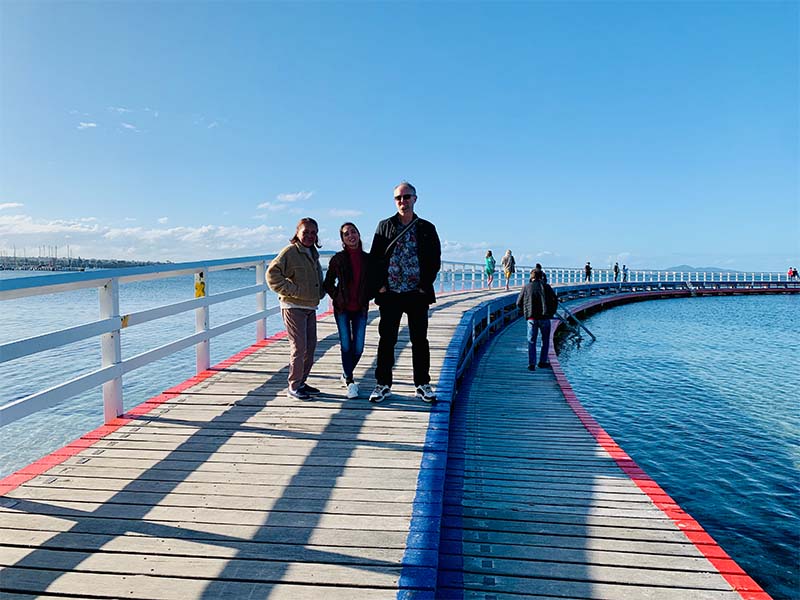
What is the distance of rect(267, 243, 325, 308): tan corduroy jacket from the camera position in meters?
5.03

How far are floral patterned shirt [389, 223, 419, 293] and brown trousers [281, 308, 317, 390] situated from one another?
2.89ft

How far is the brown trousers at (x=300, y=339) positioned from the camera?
5.18 metres

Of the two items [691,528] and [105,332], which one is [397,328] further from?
[691,528]

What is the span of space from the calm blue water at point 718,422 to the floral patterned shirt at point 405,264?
12.9 feet

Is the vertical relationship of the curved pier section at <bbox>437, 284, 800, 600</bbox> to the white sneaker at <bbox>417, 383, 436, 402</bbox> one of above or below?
below

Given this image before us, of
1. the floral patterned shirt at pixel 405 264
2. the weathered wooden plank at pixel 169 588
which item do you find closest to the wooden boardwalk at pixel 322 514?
the weathered wooden plank at pixel 169 588

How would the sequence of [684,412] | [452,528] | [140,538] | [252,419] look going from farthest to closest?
[684,412] < [252,419] < [452,528] < [140,538]

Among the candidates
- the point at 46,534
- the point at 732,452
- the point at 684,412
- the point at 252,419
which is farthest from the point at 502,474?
the point at 684,412

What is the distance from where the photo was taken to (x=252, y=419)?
4.79 m

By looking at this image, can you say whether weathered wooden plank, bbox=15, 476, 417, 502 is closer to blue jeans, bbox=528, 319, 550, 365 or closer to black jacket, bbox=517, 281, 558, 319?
black jacket, bbox=517, 281, 558, 319

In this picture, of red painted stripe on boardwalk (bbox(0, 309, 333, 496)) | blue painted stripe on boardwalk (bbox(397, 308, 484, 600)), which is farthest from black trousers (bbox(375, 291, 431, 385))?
red painted stripe on boardwalk (bbox(0, 309, 333, 496))

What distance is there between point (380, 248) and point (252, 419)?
1868 mm

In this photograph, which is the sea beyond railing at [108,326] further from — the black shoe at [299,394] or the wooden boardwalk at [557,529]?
the wooden boardwalk at [557,529]

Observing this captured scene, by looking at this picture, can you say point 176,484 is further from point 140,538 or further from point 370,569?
point 370,569
